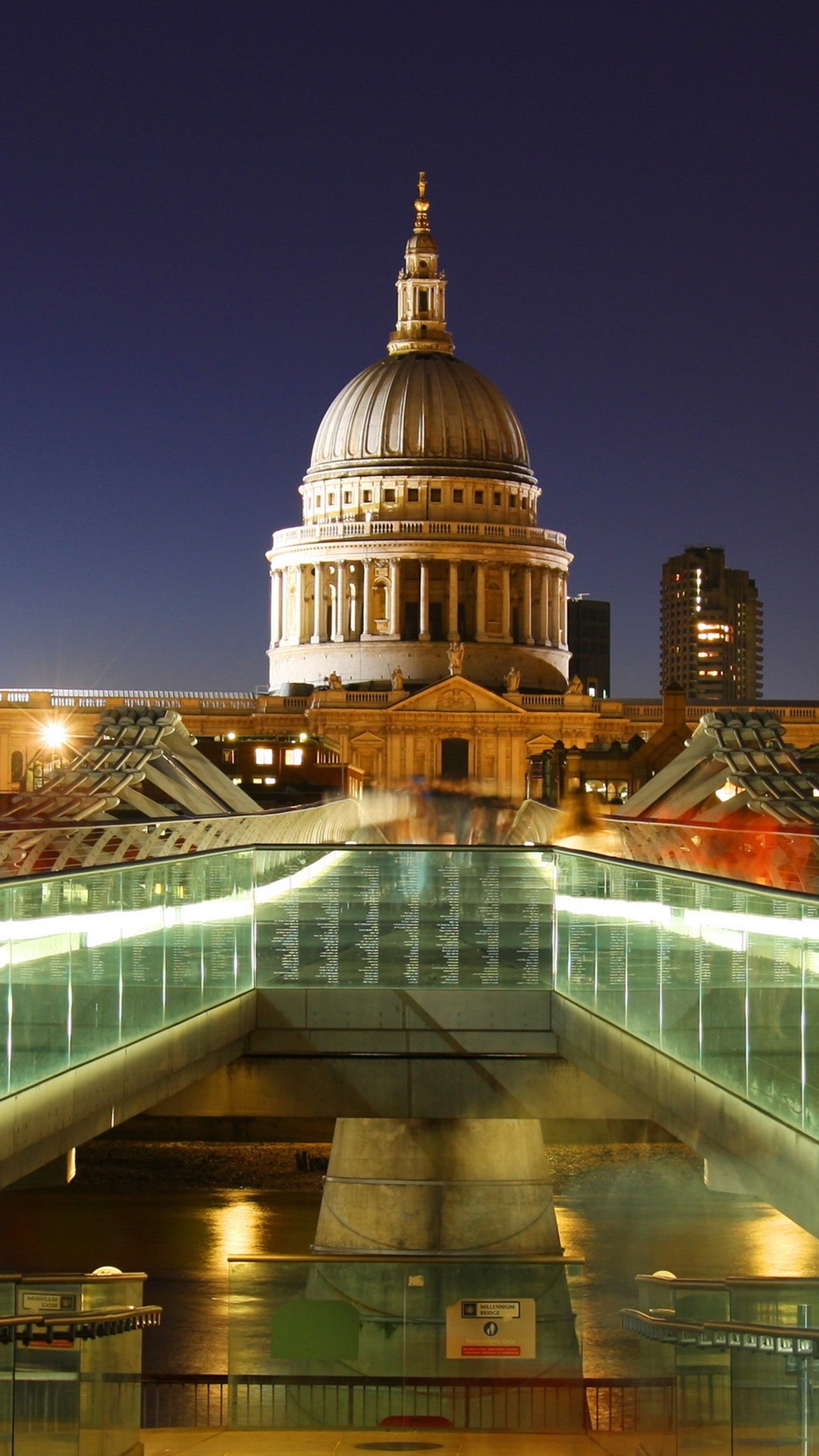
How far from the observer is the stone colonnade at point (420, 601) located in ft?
551

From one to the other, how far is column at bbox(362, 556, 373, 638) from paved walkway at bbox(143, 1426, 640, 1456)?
150 metres

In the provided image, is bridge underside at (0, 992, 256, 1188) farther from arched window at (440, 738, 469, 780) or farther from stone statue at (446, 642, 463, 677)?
stone statue at (446, 642, 463, 677)

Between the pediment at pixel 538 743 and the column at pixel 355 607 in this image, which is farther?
the column at pixel 355 607

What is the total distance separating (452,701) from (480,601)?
17.7 m

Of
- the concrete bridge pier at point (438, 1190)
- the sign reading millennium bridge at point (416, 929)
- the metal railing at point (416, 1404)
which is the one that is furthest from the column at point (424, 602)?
the metal railing at point (416, 1404)

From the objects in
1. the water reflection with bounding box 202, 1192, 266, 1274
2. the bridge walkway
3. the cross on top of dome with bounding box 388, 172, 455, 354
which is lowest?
the water reflection with bounding box 202, 1192, 266, 1274

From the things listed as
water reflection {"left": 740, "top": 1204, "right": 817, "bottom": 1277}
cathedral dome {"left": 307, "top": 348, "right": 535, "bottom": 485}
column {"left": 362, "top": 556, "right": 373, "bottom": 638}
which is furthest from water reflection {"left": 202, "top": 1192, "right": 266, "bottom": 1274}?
cathedral dome {"left": 307, "top": 348, "right": 535, "bottom": 485}

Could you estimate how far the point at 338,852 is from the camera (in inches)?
999

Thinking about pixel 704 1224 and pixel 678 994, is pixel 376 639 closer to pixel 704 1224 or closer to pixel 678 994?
pixel 704 1224

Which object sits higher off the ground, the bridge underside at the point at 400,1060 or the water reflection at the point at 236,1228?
the bridge underside at the point at 400,1060

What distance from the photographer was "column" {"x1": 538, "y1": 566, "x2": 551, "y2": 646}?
17238 centimetres

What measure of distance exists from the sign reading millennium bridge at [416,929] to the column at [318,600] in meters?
147

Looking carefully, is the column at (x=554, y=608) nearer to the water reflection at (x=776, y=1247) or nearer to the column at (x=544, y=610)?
the column at (x=544, y=610)

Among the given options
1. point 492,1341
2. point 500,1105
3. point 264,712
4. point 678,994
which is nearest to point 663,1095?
point 678,994
